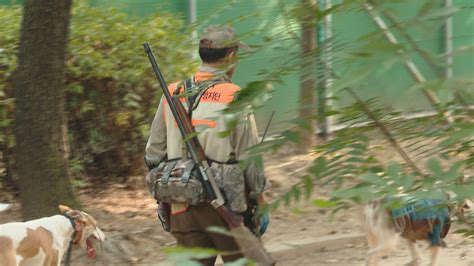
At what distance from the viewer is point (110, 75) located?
26.8ft

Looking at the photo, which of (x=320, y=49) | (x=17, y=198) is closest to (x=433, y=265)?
(x=17, y=198)

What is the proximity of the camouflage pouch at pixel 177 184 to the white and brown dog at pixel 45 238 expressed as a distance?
107 centimetres

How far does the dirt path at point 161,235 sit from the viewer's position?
727 centimetres

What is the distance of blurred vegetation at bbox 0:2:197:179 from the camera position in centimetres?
813

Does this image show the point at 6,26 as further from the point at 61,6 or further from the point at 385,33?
the point at 385,33

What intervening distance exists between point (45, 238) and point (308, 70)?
11.9 feet

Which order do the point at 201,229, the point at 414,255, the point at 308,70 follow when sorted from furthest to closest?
the point at 414,255 → the point at 201,229 → the point at 308,70

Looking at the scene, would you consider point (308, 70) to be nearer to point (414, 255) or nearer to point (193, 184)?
point (193, 184)

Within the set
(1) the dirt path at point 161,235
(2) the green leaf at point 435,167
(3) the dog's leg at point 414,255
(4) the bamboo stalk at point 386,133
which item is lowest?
(1) the dirt path at point 161,235

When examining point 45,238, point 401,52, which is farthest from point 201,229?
point 401,52

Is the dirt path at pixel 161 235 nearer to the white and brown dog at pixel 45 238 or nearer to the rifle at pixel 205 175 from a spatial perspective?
the white and brown dog at pixel 45 238

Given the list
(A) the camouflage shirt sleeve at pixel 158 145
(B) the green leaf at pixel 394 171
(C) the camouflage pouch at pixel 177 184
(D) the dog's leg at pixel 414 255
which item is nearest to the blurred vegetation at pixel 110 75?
(D) the dog's leg at pixel 414 255

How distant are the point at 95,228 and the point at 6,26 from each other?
257 cm

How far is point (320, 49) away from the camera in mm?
2463
